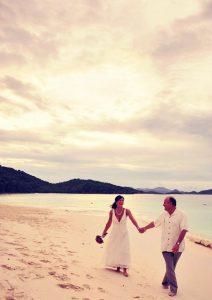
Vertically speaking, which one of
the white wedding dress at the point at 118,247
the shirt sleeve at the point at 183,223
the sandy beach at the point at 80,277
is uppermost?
the shirt sleeve at the point at 183,223

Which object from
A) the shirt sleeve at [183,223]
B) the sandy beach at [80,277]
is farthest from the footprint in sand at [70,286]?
the shirt sleeve at [183,223]

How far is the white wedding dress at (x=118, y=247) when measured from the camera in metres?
8.64

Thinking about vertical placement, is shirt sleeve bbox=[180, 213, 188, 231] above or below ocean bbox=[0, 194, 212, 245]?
above

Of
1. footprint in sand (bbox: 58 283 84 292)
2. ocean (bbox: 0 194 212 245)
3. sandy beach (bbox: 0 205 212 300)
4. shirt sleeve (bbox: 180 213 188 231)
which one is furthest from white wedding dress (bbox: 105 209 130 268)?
ocean (bbox: 0 194 212 245)

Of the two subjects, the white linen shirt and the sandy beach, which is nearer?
the sandy beach

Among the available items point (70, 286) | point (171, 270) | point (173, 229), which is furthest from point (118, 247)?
point (70, 286)

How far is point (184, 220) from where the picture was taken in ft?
24.9

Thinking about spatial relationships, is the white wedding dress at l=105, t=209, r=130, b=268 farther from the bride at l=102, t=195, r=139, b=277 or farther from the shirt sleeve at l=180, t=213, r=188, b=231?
the shirt sleeve at l=180, t=213, r=188, b=231

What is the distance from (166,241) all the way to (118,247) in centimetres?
158

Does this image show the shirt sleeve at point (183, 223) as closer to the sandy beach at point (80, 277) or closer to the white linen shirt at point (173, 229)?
the white linen shirt at point (173, 229)

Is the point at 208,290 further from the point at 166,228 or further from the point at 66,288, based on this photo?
the point at 66,288

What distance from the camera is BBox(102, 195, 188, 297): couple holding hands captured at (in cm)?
753

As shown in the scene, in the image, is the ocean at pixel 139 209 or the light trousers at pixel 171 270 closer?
the light trousers at pixel 171 270

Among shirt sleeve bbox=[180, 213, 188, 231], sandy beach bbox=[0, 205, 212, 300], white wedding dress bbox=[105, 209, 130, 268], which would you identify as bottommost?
sandy beach bbox=[0, 205, 212, 300]
